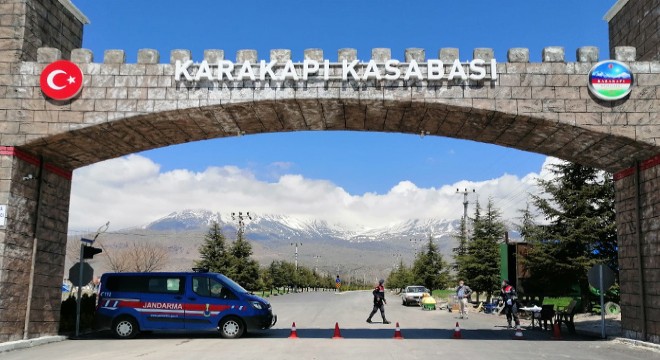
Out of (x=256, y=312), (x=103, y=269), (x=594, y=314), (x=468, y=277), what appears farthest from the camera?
(x=103, y=269)

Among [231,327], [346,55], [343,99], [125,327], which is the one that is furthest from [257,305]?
[346,55]

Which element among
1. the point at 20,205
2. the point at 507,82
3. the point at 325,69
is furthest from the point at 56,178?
the point at 507,82

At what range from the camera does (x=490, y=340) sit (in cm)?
1476

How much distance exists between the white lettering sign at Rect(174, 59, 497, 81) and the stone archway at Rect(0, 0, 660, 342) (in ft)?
0.24

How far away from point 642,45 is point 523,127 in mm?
3697

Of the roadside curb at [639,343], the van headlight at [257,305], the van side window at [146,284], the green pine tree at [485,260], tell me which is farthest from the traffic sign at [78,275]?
the green pine tree at [485,260]

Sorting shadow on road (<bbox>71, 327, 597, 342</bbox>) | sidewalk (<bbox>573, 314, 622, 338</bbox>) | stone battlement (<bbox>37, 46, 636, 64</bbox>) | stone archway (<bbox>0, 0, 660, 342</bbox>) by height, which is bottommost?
shadow on road (<bbox>71, 327, 597, 342</bbox>)

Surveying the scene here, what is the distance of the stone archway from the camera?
13.0 m

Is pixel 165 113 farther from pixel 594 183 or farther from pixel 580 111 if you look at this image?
pixel 594 183

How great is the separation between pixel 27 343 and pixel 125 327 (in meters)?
2.78

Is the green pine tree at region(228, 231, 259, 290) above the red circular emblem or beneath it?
beneath

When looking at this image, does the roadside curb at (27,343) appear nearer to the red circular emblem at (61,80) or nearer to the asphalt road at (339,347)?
the asphalt road at (339,347)

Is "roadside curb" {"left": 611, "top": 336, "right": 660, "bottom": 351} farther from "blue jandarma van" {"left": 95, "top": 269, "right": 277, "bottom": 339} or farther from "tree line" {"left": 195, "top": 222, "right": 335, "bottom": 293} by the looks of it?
"tree line" {"left": 195, "top": 222, "right": 335, "bottom": 293}

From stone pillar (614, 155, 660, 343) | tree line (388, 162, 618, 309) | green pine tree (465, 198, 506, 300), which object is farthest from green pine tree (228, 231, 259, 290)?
stone pillar (614, 155, 660, 343)
